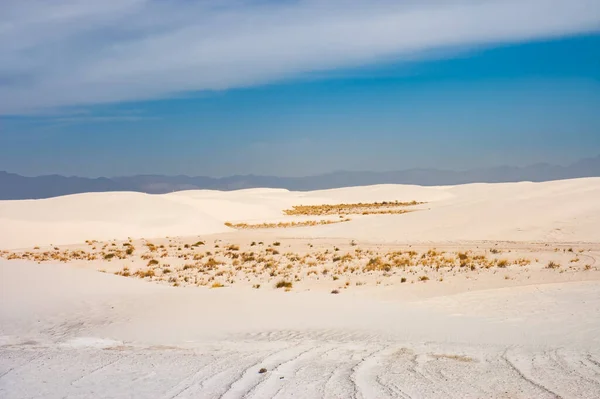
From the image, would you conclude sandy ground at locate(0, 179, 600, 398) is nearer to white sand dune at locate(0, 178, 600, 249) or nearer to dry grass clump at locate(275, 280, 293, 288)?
dry grass clump at locate(275, 280, 293, 288)

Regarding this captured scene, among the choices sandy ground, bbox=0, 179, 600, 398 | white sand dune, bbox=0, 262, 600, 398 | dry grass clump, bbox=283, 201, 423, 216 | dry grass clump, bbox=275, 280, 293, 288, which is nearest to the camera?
white sand dune, bbox=0, 262, 600, 398

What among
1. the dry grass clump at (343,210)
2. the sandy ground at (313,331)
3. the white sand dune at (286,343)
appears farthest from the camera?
the dry grass clump at (343,210)

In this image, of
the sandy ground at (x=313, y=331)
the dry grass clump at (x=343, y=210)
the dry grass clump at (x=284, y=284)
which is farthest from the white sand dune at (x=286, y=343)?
the dry grass clump at (x=343, y=210)

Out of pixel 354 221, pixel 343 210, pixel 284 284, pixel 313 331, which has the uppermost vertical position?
pixel 343 210

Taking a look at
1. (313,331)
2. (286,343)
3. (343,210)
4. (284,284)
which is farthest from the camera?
(343,210)

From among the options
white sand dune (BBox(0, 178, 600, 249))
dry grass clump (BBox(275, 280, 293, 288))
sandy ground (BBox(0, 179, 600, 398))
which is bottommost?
dry grass clump (BBox(275, 280, 293, 288))

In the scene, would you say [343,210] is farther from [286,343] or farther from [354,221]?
[286,343]

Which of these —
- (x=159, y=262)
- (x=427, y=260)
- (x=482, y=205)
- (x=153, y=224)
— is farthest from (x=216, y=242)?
(x=482, y=205)

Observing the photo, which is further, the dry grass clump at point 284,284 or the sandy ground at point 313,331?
the dry grass clump at point 284,284

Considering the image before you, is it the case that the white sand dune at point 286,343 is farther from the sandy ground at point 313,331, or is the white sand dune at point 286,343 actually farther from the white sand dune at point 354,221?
the white sand dune at point 354,221

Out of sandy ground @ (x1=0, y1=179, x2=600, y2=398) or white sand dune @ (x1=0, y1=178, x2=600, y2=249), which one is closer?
sandy ground @ (x1=0, y1=179, x2=600, y2=398)

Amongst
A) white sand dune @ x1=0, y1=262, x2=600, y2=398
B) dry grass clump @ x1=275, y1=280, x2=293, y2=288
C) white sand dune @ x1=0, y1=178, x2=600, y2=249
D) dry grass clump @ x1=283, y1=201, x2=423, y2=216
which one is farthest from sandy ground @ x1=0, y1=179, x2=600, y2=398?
dry grass clump @ x1=283, y1=201, x2=423, y2=216

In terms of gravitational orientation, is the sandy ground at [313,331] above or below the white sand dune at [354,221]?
below

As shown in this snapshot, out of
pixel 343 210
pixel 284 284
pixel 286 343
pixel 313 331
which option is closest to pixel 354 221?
pixel 284 284
